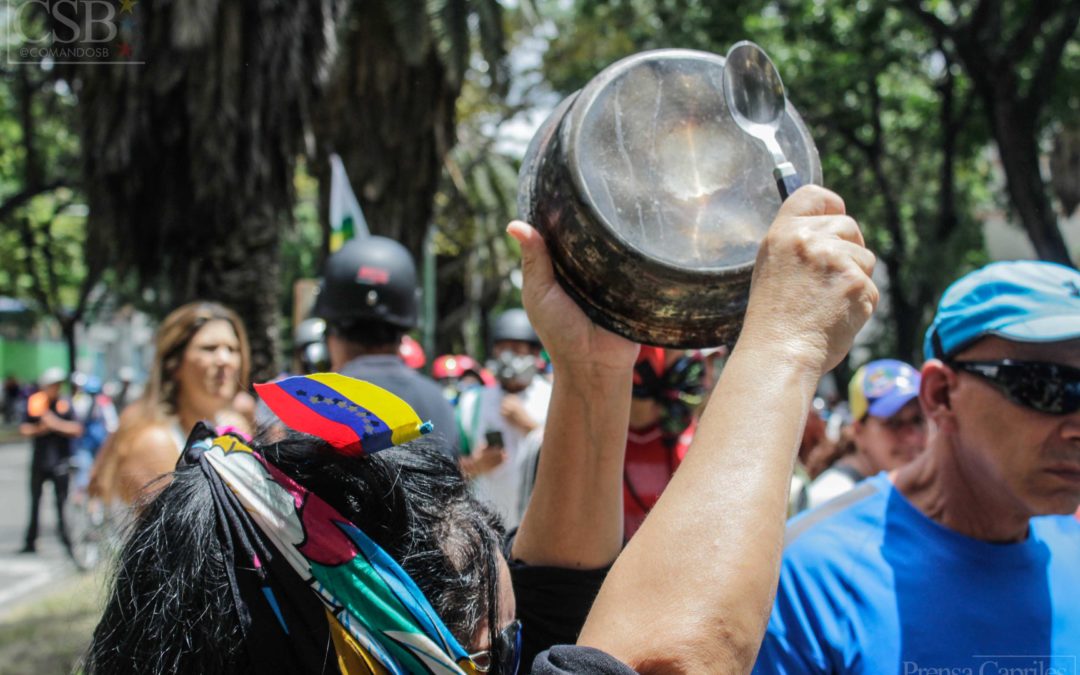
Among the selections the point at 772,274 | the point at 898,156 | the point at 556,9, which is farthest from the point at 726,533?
the point at 898,156

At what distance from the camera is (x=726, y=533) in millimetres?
1053

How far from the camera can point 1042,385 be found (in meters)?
1.94

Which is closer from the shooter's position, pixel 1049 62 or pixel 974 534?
pixel 974 534

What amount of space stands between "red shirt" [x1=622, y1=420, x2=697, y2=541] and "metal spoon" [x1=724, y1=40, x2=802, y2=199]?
97.3 inches

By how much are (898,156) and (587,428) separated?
2066 cm

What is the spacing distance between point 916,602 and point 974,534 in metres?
0.25

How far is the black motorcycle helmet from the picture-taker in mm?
3725

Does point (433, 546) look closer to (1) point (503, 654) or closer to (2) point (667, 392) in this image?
(1) point (503, 654)

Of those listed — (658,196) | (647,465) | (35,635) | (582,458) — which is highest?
(658,196)

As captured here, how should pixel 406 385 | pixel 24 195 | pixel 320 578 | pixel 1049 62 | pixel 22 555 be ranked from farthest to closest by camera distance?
pixel 24 195 < pixel 22 555 < pixel 1049 62 < pixel 406 385 < pixel 320 578

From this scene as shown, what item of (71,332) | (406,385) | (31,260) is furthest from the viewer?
(71,332)

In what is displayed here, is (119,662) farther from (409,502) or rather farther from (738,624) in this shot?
(738,624)

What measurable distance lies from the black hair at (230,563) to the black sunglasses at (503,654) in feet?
0.06

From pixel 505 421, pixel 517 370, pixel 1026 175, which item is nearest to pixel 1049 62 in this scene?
pixel 1026 175
